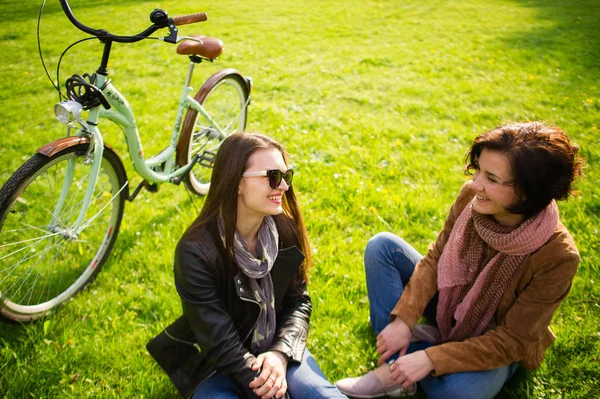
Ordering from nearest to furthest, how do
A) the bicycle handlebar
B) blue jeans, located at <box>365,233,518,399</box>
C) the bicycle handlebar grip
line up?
the bicycle handlebar < blue jeans, located at <box>365,233,518,399</box> < the bicycle handlebar grip

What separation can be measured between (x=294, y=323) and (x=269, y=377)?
0.35 m

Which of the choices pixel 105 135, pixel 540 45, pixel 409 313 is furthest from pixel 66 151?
pixel 540 45

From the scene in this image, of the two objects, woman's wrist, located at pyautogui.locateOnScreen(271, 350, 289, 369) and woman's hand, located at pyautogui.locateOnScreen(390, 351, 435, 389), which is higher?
woman's wrist, located at pyautogui.locateOnScreen(271, 350, 289, 369)

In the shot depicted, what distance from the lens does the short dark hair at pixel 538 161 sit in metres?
1.86

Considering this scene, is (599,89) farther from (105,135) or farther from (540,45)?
(105,135)

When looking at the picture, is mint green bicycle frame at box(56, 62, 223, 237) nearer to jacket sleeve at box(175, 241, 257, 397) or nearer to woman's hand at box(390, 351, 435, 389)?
jacket sleeve at box(175, 241, 257, 397)

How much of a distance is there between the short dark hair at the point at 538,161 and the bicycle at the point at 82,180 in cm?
199

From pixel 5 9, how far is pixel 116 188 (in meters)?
10.8

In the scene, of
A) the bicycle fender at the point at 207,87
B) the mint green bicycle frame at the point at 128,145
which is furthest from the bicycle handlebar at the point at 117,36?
the bicycle fender at the point at 207,87

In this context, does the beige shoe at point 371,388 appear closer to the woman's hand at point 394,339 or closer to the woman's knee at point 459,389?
the woman's hand at point 394,339

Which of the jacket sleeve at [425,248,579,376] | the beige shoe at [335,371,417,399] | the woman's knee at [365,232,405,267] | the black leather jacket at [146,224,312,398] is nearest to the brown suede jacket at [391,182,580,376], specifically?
the jacket sleeve at [425,248,579,376]

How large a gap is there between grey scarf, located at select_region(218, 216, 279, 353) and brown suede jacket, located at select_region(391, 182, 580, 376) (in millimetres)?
800

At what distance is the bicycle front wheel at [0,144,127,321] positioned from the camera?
235cm

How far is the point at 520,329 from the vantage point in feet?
6.70
